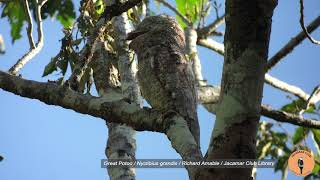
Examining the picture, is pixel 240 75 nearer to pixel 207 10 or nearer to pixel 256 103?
pixel 256 103

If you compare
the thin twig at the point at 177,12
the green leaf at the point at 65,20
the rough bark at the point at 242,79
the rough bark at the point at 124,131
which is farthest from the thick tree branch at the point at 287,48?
the rough bark at the point at 242,79

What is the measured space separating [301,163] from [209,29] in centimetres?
229

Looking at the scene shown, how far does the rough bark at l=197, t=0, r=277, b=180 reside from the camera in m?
2.22

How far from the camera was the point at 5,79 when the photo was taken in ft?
11.0

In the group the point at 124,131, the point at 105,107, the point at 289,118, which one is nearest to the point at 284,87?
the point at 289,118

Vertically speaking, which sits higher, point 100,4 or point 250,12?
point 100,4

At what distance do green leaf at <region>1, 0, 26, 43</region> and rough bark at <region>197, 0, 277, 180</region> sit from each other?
3391 mm

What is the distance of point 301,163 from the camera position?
5973mm

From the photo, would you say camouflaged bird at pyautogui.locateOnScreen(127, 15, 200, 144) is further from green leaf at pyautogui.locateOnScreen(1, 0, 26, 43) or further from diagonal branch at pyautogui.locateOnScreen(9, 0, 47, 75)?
green leaf at pyautogui.locateOnScreen(1, 0, 26, 43)

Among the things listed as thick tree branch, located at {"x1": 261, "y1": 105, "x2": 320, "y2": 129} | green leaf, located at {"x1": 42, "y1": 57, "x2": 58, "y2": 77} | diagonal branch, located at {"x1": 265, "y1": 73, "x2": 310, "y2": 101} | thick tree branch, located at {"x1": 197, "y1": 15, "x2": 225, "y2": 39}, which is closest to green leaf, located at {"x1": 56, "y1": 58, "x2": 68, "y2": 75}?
green leaf, located at {"x1": 42, "y1": 57, "x2": 58, "y2": 77}

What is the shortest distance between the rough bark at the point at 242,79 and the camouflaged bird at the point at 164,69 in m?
1.06

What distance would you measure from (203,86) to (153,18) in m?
1.37

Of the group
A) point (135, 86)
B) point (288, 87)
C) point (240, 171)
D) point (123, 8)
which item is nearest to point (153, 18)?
point (135, 86)

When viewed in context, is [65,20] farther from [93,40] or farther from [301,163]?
[301,163]
